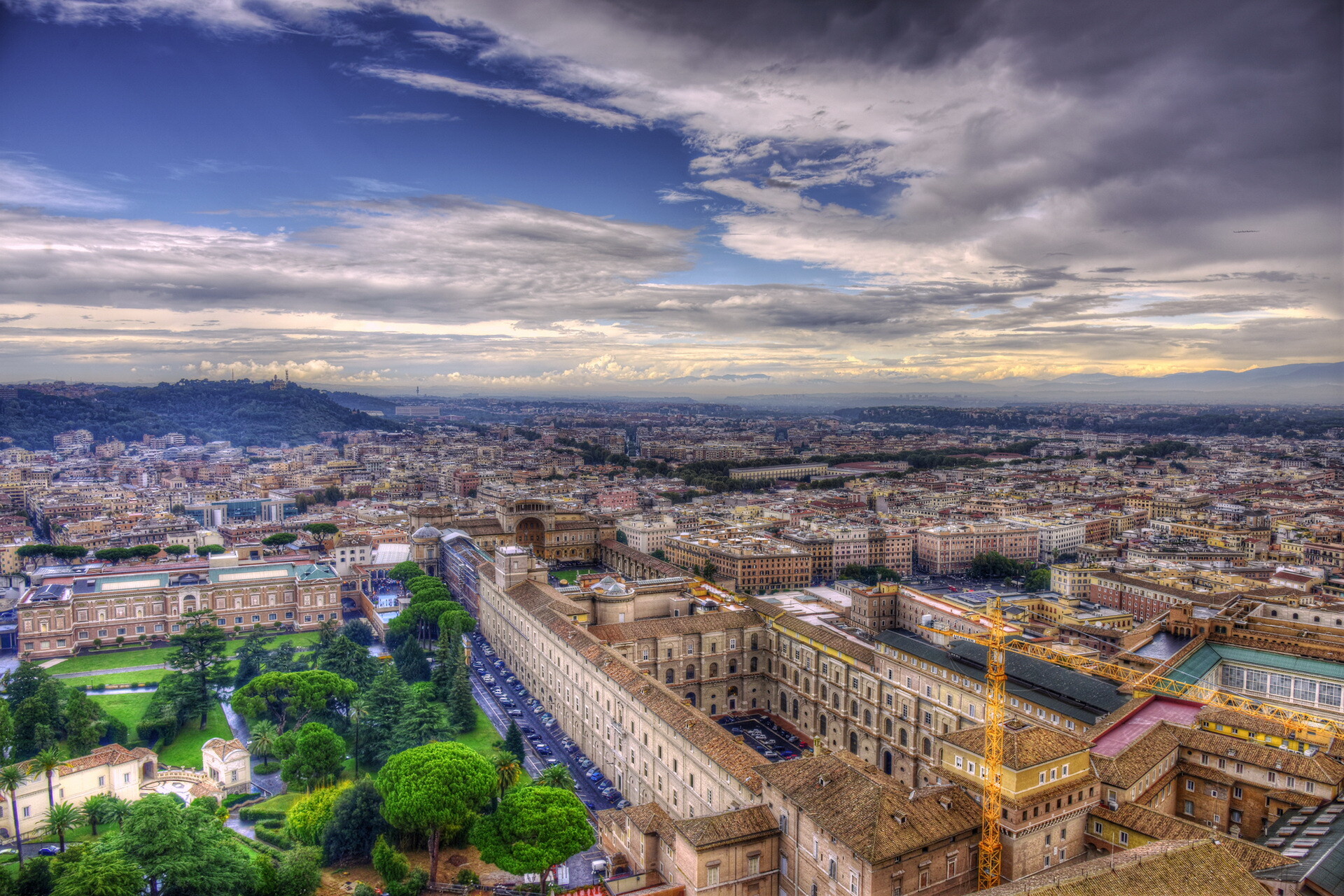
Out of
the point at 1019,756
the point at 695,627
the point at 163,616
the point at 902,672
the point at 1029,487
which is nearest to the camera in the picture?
the point at 1019,756

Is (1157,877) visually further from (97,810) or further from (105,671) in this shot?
(105,671)

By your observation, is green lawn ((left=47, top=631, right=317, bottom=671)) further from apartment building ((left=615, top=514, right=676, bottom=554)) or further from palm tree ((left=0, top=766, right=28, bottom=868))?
apartment building ((left=615, top=514, right=676, bottom=554))

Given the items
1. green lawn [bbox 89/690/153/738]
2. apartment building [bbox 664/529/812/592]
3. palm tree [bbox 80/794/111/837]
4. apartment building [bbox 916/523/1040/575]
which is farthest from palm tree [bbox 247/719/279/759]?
apartment building [bbox 916/523/1040/575]

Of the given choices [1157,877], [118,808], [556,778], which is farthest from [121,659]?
[1157,877]

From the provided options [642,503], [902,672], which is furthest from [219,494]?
[902,672]

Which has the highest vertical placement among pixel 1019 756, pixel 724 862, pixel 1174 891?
pixel 1019 756

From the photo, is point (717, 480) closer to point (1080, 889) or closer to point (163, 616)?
point (163, 616)
